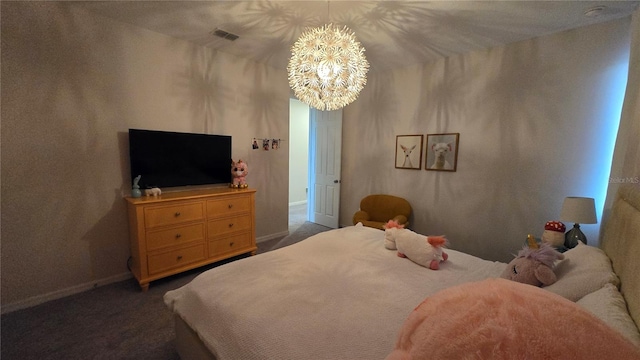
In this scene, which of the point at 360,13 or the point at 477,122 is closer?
the point at 360,13

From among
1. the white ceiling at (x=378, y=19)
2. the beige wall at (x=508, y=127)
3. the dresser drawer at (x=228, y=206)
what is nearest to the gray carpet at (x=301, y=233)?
the dresser drawer at (x=228, y=206)

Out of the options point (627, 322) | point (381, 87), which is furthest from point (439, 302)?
point (381, 87)

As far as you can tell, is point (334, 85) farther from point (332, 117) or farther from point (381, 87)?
point (332, 117)

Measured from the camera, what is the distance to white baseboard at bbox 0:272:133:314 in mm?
2056

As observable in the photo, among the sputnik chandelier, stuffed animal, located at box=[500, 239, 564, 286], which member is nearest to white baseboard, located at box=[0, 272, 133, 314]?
the sputnik chandelier

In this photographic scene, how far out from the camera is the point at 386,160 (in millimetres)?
3842

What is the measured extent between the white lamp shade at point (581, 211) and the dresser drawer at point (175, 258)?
11.8ft

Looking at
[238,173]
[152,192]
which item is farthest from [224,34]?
[152,192]

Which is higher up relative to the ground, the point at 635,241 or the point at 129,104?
the point at 129,104

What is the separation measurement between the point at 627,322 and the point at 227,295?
5.46 ft

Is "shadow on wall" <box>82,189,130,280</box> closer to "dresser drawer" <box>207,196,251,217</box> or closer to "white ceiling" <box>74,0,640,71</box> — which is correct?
"dresser drawer" <box>207,196,251,217</box>

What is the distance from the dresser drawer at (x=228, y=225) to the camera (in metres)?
2.80

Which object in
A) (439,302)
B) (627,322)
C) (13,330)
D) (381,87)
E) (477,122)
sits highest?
(381,87)

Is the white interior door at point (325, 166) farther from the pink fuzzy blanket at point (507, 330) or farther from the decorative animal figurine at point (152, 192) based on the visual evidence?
the pink fuzzy blanket at point (507, 330)
